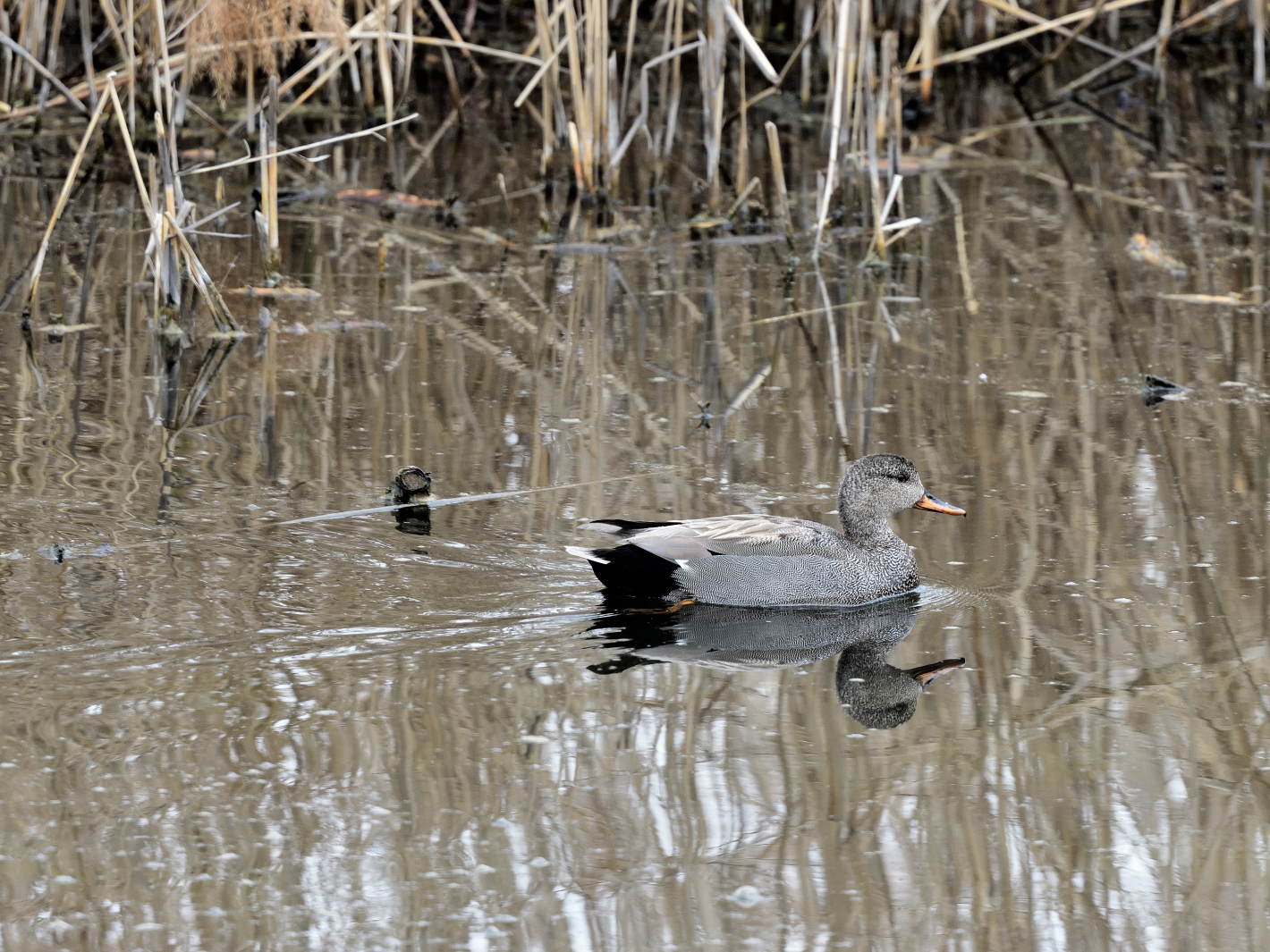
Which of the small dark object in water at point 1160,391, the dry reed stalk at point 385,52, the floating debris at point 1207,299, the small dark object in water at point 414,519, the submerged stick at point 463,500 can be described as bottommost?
the small dark object in water at point 414,519

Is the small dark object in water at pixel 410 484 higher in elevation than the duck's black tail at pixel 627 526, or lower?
higher

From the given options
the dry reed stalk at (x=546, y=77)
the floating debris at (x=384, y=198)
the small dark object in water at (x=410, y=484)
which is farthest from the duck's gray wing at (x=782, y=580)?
the floating debris at (x=384, y=198)

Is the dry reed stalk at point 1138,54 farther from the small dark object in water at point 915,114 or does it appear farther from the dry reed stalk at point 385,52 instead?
the dry reed stalk at point 385,52

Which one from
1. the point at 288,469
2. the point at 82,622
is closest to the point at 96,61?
the point at 288,469

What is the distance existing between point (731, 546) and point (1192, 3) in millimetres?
13346


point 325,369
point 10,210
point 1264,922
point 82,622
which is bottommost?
point 1264,922

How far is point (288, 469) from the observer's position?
6.46m

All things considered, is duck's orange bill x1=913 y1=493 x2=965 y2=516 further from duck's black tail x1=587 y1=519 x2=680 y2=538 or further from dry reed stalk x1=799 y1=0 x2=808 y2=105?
dry reed stalk x1=799 y1=0 x2=808 y2=105

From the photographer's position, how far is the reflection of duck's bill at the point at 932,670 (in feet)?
16.3

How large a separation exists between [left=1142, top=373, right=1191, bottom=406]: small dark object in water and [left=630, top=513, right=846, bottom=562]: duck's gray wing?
254cm

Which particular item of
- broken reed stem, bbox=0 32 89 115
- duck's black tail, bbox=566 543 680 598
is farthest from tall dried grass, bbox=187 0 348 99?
duck's black tail, bbox=566 543 680 598

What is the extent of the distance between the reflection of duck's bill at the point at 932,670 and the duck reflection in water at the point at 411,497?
5.66ft

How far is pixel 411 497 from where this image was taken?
19.8ft

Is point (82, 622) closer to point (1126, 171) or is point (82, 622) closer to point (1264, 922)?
point (1264, 922)
